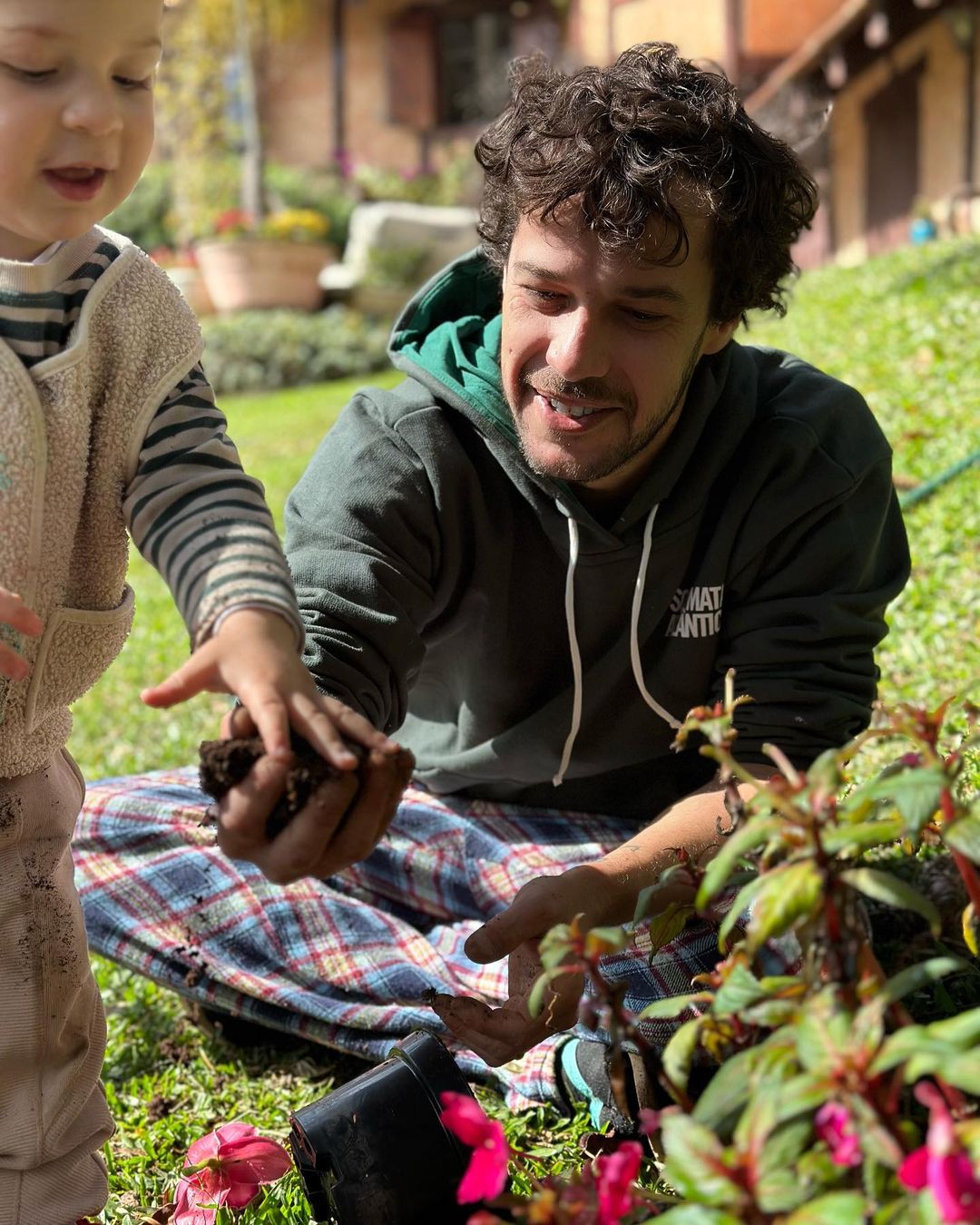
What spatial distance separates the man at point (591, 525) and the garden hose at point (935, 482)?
186cm

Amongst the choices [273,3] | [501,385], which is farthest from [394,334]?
[273,3]

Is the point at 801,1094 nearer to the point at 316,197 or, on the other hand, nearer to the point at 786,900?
the point at 786,900

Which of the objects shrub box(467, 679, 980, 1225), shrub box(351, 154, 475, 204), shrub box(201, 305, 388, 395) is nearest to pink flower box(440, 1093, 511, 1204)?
shrub box(467, 679, 980, 1225)

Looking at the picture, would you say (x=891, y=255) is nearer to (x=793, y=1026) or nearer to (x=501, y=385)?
(x=501, y=385)

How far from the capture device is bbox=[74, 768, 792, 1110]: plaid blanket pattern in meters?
2.54

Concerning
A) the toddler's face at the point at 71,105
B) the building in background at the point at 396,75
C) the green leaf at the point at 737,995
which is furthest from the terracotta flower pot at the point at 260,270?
the green leaf at the point at 737,995

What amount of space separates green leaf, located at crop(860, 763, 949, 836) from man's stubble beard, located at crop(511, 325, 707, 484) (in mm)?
1242

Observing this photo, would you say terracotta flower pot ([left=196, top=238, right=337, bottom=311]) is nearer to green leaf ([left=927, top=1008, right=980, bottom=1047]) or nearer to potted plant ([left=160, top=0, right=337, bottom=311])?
potted plant ([left=160, top=0, right=337, bottom=311])

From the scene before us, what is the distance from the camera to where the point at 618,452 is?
2.43m

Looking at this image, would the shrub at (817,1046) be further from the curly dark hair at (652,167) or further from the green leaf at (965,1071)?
the curly dark hair at (652,167)

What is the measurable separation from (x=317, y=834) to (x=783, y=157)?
6.05ft

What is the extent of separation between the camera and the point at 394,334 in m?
2.81

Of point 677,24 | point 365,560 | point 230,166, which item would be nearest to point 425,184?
point 230,166

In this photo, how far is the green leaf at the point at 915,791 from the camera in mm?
1175
